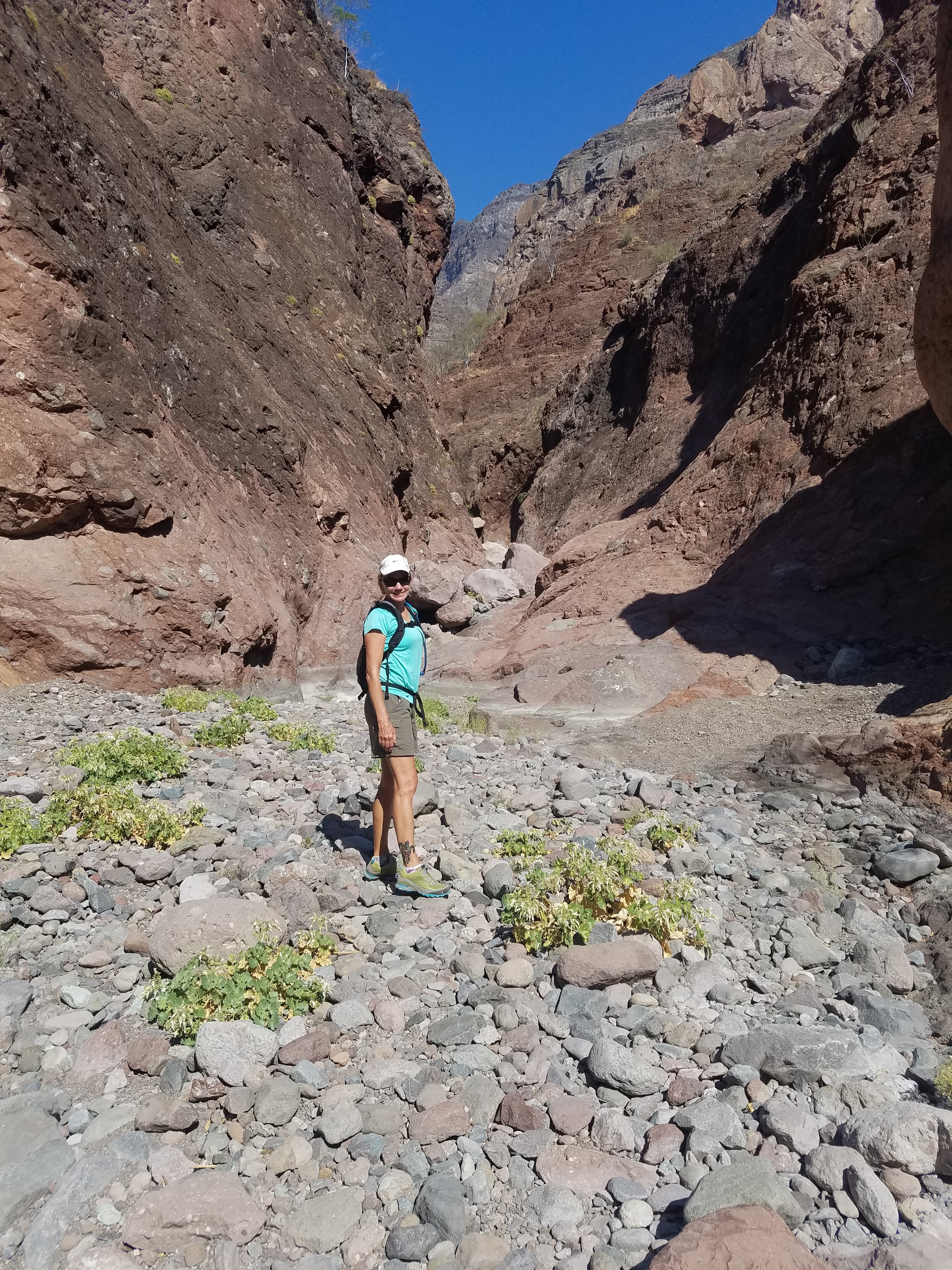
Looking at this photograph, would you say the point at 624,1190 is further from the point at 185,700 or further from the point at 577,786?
the point at 185,700

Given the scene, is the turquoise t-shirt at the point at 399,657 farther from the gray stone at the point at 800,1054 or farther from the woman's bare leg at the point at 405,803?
the gray stone at the point at 800,1054

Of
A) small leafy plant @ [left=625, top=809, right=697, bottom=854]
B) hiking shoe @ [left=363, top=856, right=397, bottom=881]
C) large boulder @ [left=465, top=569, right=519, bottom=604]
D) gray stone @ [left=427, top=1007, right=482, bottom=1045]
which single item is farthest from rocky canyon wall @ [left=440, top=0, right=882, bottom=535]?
gray stone @ [left=427, top=1007, right=482, bottom=1045]

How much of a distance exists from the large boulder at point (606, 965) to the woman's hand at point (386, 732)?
1.33 m

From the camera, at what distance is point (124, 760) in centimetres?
513

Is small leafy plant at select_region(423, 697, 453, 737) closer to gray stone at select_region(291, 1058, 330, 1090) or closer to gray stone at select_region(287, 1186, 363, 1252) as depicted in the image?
gray stone at select_region(291, 1058, 330, 1090)

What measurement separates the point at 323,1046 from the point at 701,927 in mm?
1797

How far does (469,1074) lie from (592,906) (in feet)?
3.82

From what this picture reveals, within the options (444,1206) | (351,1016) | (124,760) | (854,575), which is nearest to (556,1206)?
(444,1206)

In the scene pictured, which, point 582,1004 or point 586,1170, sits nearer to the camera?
point 586,1170

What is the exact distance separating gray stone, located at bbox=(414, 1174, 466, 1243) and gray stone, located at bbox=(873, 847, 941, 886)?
3.25 m

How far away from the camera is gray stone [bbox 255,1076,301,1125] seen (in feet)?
7.98

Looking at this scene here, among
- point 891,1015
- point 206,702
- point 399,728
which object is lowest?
point 891,1015

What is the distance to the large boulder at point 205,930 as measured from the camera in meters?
3.07

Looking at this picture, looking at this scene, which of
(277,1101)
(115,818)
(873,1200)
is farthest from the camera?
(115,818)
